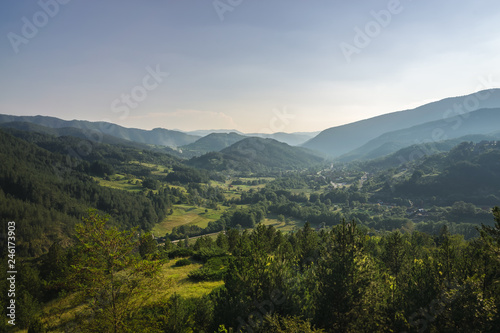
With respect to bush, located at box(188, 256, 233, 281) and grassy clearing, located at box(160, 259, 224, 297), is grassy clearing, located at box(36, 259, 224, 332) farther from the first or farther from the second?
bush, located at box(188, 256, 233, 281)

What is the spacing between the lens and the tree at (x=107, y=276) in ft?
37.3

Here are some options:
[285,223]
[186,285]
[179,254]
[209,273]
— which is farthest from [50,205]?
[209,273]

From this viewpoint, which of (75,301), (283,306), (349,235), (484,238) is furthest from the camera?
(349,235)

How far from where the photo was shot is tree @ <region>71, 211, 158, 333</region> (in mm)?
11375

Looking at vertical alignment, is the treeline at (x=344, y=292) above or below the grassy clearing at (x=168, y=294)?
above

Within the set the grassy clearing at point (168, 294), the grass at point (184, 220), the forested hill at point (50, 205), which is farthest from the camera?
the grass at point (184, 220)

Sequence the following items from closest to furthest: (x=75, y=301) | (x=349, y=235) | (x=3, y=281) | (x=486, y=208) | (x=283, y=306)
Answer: (x=75, y=301) < (x=283, y=306) < (x=349, y=235) < (x=3, y=281) < (x=486, y=208)

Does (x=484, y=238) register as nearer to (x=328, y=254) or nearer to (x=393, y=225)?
(x=328, y=254)

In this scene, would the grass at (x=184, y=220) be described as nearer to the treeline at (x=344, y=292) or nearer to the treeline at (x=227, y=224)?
the treeline at (x=227, y=224)

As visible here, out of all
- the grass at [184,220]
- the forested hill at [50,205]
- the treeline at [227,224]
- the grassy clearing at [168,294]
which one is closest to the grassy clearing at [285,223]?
the treeline at [227,224]

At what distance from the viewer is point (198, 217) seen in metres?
187

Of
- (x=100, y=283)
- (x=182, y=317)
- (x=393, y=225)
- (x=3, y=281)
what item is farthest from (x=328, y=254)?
(x=393, y=225)

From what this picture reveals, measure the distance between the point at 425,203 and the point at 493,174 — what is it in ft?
205

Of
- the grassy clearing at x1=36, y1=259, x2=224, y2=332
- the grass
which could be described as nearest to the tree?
the grassy clearing at x1=36, y1=259, x2=224, y2=332
